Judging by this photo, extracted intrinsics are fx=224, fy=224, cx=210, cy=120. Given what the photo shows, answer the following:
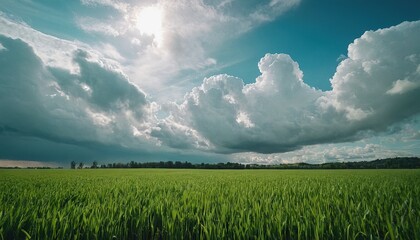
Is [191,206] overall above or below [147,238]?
above

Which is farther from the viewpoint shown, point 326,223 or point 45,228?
point 326,223

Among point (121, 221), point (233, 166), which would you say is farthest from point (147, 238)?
point (233, 166)

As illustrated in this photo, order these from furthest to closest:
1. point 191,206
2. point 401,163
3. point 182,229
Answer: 1. point 401,163
2. point 191,206
3. point 182,229

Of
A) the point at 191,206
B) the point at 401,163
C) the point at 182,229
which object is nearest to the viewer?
the point at 182,229

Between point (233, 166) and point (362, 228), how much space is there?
130 meters

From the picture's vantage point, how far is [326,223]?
11.7 feet

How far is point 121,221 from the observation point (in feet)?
12.9

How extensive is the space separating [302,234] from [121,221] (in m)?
2.98

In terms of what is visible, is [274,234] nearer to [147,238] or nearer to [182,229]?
[182,229]

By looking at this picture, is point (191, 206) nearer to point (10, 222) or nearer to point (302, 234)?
point (302, 234)

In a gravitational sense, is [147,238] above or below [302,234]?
below

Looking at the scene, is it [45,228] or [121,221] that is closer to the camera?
[45,228]

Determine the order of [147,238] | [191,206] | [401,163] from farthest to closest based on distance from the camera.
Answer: [401,163], [191,206], [147,238]

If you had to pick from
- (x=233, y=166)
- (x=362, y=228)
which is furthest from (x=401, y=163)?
(x=362, y=228)
